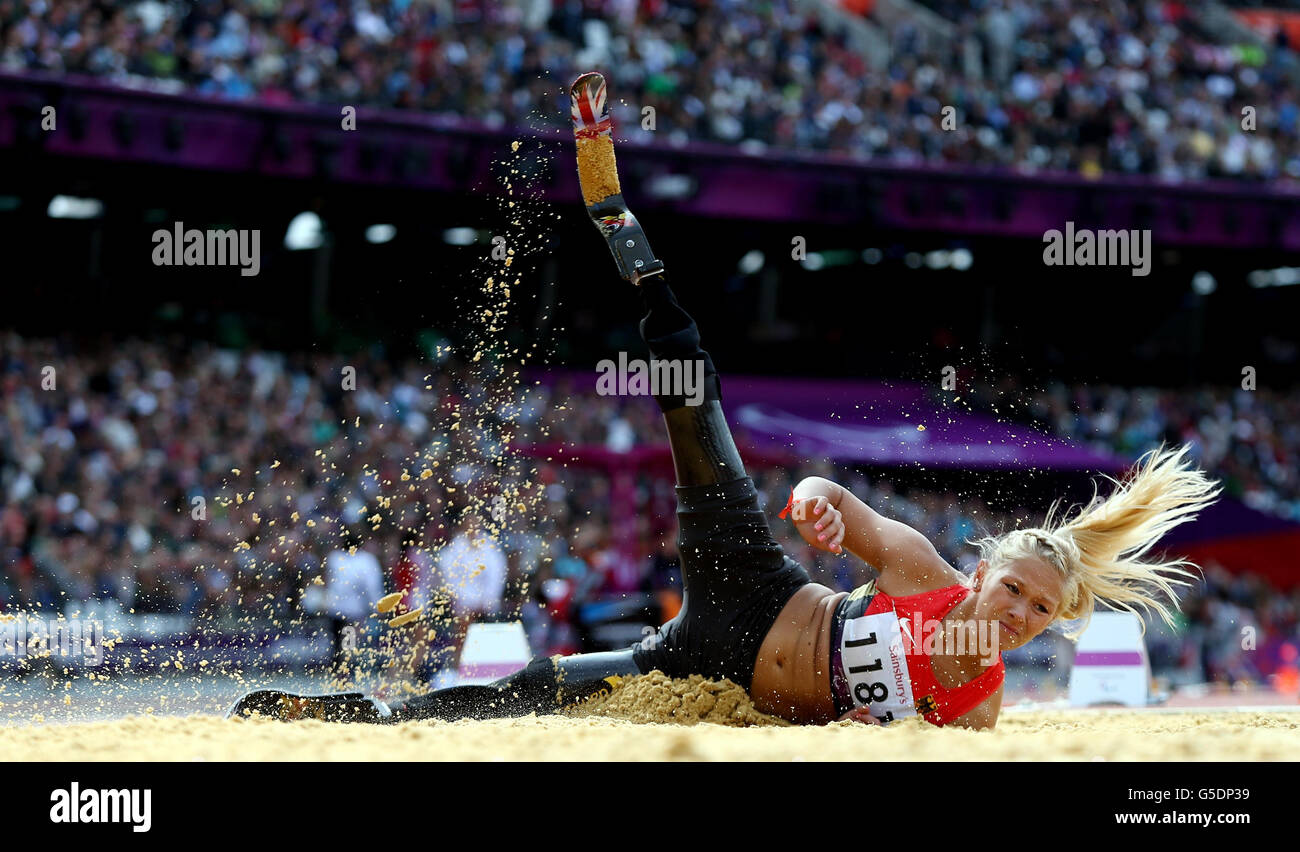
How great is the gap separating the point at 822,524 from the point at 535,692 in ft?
4.49

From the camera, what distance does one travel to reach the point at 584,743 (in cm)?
340

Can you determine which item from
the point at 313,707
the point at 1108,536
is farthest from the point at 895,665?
the point at 313,707

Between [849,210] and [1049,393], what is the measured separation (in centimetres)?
427

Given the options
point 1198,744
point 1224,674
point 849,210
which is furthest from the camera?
point 849,210

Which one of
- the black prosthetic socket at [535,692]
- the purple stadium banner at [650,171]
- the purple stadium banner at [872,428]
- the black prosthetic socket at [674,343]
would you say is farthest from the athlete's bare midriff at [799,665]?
the purple stadium banner at [650,171]

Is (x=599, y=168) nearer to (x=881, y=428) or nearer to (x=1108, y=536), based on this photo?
(x=1108, y=536)

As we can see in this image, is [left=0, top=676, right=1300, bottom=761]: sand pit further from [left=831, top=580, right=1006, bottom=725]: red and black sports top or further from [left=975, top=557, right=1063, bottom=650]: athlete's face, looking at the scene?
[left=975, top=557, right=1063, bottom=650]: athlete's face

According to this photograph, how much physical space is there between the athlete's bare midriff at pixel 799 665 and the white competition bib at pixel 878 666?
0.10 m

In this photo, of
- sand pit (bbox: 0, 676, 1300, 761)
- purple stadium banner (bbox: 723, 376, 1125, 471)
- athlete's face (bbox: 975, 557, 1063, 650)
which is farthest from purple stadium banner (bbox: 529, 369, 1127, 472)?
sand pit (bbox: 0, 676, 1300, 761)

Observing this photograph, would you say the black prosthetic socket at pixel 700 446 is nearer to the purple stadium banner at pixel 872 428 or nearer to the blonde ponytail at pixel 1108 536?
the blonde ponytail at pixel 1108 536

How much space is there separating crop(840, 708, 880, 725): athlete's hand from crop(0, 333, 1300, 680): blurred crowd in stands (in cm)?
490

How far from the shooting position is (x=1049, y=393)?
18703 mm
